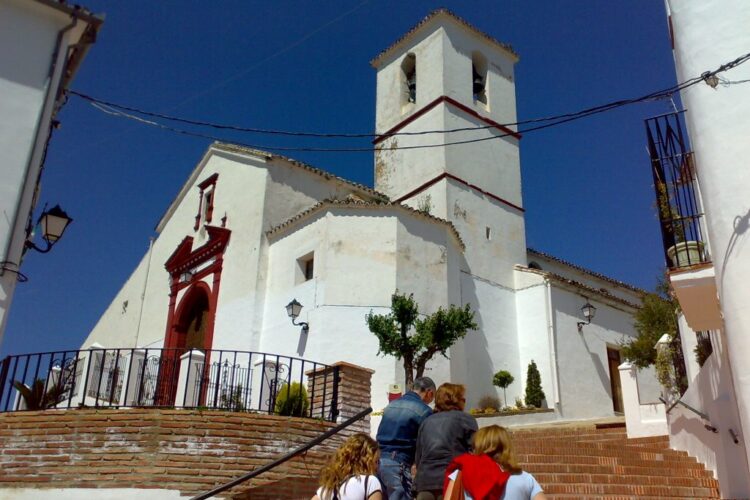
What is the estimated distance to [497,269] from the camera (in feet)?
73.5

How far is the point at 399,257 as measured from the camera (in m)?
18.1

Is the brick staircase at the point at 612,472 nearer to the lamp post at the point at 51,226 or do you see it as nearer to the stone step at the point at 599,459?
the stone step at the point at 599,459

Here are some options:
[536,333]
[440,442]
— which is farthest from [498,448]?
[536,333]

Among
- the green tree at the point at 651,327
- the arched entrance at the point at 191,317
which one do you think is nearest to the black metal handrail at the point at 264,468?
the green tree at the point at 651,327

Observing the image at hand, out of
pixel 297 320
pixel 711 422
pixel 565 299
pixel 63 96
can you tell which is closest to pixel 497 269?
pixel 565 299

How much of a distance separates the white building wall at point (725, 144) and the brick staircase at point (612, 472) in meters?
1.45

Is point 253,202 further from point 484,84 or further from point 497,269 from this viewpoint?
point 484,84

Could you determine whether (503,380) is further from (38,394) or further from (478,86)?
(38,394)

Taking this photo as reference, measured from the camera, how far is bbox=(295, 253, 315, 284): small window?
19047mm

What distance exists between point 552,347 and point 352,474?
1691 centimetres

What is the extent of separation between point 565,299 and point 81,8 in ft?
54.7

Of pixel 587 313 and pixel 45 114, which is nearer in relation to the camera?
pixel 45 114

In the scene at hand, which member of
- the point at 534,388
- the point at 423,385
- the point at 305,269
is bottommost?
the point at 423,385

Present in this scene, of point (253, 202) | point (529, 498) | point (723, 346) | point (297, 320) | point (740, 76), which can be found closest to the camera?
point (529, 498)
